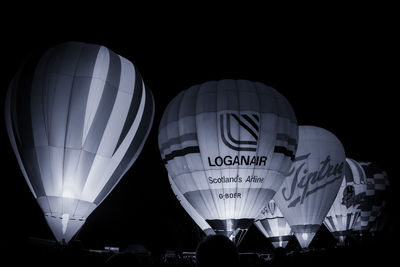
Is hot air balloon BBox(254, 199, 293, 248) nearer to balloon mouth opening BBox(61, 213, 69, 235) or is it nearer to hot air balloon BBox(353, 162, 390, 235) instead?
hot air balloon BBox(353, 162, 390, 235)

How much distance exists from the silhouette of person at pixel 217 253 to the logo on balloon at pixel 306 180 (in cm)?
1262

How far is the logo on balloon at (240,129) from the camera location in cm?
1006

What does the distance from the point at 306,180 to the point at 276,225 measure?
368 centimetres

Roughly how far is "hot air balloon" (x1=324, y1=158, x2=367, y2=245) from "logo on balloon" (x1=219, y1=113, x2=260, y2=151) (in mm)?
9495

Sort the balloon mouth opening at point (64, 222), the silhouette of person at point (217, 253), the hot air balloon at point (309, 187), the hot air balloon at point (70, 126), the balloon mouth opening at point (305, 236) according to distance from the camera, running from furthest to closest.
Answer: the hot air balloon at point (309, 187), the balloon mouth opening at point (305, 236), the hot air balloon at point (70, 126), the balloon mouth opening at point (64, 222), the silhouette of person at point (217, 253)

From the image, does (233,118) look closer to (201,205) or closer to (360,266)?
(201,205)

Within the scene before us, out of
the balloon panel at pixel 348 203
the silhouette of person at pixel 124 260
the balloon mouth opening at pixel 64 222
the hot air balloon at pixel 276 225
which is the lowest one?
the silhouette of person at pixel 124 260

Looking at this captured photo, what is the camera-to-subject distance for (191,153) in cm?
1043

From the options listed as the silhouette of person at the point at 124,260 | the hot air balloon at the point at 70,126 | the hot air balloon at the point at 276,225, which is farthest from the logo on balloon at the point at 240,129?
the silhouette of person at the point at 124,260

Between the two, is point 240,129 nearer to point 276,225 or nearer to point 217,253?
point 276,225

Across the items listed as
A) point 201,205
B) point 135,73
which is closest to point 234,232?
point 201,205

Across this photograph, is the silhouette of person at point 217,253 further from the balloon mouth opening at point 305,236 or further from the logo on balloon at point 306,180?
the balloon mouth opening at point 305,236

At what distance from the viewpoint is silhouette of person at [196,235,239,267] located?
5.80ft

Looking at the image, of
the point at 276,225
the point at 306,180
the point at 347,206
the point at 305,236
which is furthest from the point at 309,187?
the point at 347,206
